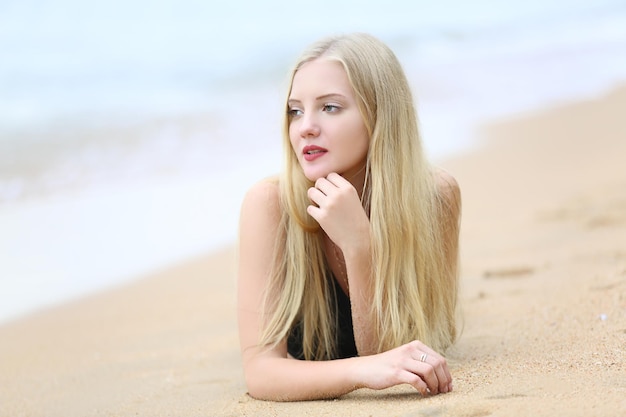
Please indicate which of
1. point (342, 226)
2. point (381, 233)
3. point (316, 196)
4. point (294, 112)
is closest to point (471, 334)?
point (381, 233)

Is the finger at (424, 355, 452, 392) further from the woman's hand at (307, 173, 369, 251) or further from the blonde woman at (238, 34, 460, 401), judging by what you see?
the woman's hand at (307, 173, 369, 251)

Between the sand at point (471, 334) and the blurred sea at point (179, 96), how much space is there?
0.59 meters

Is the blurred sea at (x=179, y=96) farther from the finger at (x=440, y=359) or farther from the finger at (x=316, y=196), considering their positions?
the finger at (x=440, y=359)

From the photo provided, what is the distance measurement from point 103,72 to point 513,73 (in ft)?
20.7

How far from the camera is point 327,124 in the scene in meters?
3.27

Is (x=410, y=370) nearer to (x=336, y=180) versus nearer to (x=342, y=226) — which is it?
(x=342, y=226)

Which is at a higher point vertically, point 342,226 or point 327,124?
point 327,124

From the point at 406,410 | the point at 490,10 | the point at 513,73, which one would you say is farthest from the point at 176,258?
the point at 490,10

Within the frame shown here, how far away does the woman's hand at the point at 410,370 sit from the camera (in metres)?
2.80

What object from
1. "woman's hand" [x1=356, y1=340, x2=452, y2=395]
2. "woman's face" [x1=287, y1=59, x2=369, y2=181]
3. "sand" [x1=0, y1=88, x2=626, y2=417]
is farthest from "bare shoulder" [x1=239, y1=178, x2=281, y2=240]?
"woman's hand" [x1=356, y1=340, x2=452, y2=395]

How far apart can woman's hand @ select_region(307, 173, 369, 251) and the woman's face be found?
8 centimetres

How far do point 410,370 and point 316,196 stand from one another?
740mm

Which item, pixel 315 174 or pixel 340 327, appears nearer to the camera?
pixel 315 174

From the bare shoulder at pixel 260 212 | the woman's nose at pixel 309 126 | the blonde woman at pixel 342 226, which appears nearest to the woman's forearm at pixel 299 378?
the blonde woman at pixel 342 226
